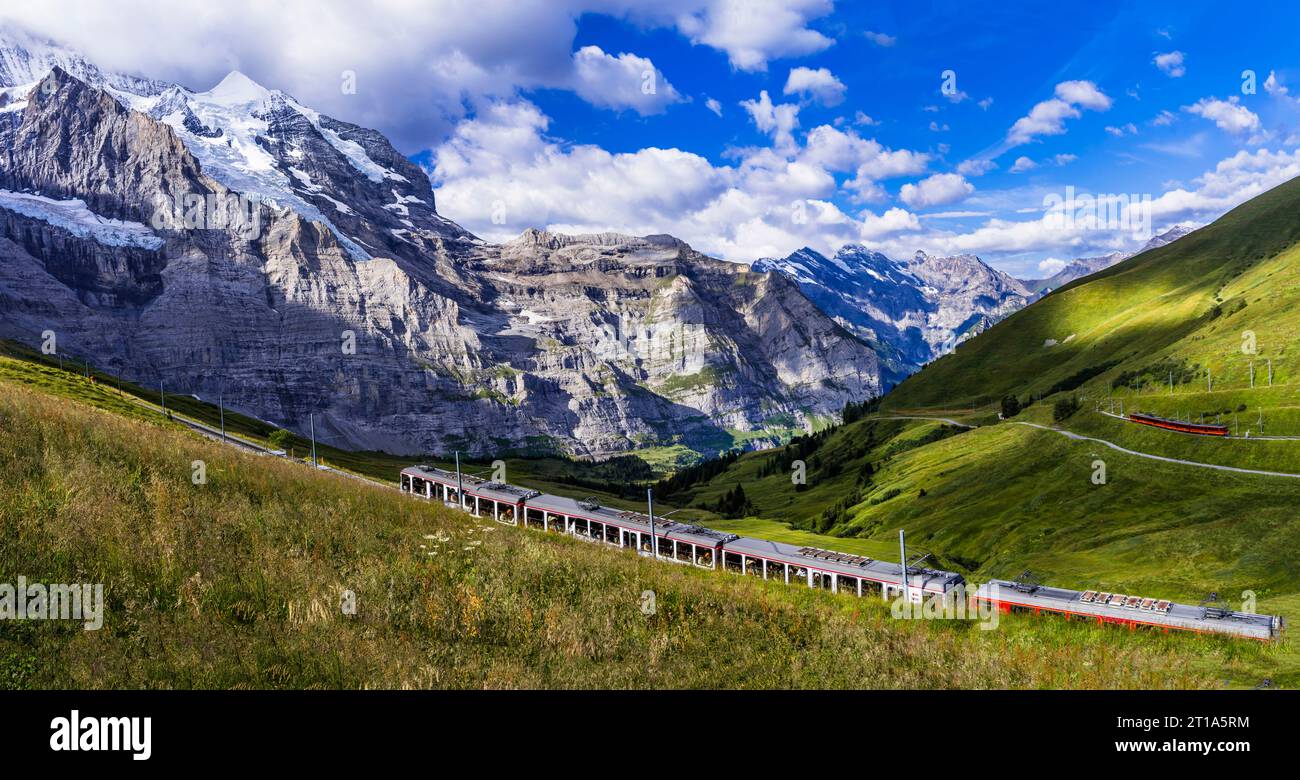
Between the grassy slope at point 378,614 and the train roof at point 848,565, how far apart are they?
Result: 19629 mm

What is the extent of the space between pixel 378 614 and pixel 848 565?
3204 centimetres

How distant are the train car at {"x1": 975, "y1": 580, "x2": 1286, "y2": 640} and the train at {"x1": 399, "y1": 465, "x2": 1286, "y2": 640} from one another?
38mm

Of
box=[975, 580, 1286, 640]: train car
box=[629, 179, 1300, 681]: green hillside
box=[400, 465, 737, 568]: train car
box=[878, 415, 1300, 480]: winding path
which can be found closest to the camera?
box=[975, 580, 1286, 640]: train car

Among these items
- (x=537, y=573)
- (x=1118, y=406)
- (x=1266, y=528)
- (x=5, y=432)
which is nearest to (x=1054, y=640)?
(x=537, y=573)

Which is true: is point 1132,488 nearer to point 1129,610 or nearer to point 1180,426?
point 1180,426

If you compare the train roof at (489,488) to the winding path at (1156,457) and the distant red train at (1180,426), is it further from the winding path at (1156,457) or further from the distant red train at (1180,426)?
the distant red train at (1180,426)

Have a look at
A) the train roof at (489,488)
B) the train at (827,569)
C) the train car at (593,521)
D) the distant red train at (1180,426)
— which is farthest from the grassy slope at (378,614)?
the distant red train at (1180,426)

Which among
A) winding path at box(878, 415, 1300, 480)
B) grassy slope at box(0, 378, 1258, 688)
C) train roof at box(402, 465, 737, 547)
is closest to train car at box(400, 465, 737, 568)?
train roof at box(402, 465, 737, 547)

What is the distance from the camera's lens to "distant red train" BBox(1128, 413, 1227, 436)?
74.8 m

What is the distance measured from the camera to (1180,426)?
78938 mm

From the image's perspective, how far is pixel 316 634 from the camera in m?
9.30

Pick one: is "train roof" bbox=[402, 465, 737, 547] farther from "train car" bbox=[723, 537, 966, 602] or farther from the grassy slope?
the grassy slope

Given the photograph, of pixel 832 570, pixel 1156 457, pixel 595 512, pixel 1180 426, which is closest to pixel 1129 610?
pixel 832 570
